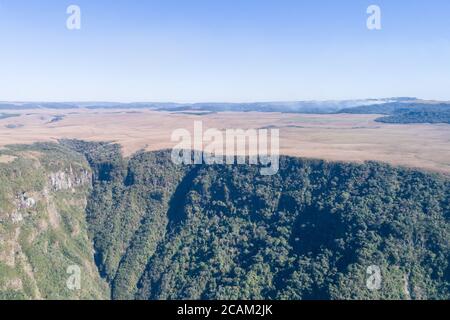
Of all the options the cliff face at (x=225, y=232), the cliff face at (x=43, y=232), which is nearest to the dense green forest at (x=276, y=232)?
the cliff face at (x=225, y=232)

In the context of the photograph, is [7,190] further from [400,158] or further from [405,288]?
[400,158]

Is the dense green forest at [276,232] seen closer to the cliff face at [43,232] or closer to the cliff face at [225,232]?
the cliff face at [225,232]

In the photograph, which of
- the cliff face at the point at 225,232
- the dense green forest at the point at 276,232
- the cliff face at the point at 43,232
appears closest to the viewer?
the dense green forest at the point at 276,232

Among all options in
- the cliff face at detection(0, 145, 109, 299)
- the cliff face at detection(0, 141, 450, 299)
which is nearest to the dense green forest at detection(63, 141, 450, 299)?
the cliff face at detection(0, 141, 450, 299)

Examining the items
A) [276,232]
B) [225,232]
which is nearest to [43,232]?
[225,232]

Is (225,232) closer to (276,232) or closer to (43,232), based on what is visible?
(276,232)

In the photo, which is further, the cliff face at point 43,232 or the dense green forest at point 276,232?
the cliff face at point 43,232

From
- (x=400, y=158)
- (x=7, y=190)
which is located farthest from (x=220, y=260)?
(x=400, y=158)

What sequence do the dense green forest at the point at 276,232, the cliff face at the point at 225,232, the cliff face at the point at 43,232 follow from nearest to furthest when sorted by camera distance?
the dense green forest at the point at 276,232 < the cliff face at the point at 225,232 < the cliff face at the point at 43,232
